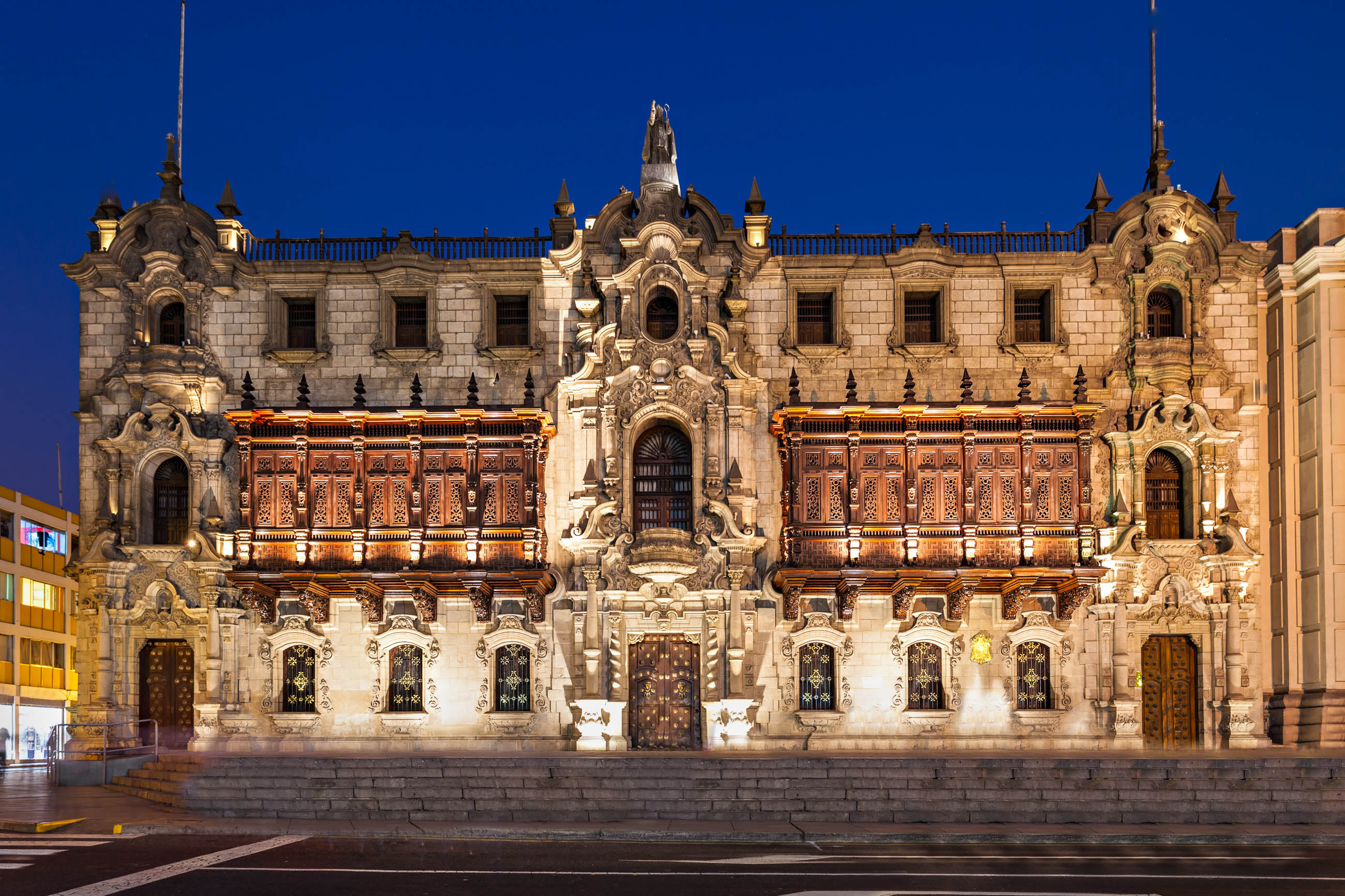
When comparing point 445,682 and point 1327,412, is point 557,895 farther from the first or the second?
point 1327,412

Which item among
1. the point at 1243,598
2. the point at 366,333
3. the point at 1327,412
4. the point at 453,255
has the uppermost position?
the point at 453,255

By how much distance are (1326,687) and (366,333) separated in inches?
1107

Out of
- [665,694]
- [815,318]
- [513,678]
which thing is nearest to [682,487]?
[665,694]

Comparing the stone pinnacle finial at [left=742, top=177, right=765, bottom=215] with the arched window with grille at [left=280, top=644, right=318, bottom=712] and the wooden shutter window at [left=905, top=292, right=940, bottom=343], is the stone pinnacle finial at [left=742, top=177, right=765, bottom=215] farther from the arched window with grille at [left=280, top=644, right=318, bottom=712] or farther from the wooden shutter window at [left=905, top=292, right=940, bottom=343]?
the arched window with grille at [left=280, top=644, right=318, bottom=712]

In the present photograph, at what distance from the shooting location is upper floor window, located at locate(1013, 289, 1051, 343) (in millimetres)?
31734

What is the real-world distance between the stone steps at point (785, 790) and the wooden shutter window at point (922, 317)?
13013 millimetres

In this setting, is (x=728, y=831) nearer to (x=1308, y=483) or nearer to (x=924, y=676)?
(x=924, y=676)

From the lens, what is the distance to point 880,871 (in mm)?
16562

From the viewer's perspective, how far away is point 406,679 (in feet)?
100.0

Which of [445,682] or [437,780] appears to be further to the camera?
[445,682]

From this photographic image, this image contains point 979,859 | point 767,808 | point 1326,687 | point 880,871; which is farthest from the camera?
point 1326,687

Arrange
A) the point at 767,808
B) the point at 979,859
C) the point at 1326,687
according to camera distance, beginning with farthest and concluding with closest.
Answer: the point at 1326,687 < the point at 767,808 < the point at 979,859

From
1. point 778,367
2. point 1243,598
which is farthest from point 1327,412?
point 778,367

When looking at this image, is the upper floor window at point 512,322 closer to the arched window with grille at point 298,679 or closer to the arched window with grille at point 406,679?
the arched window with grille at point 406,679
